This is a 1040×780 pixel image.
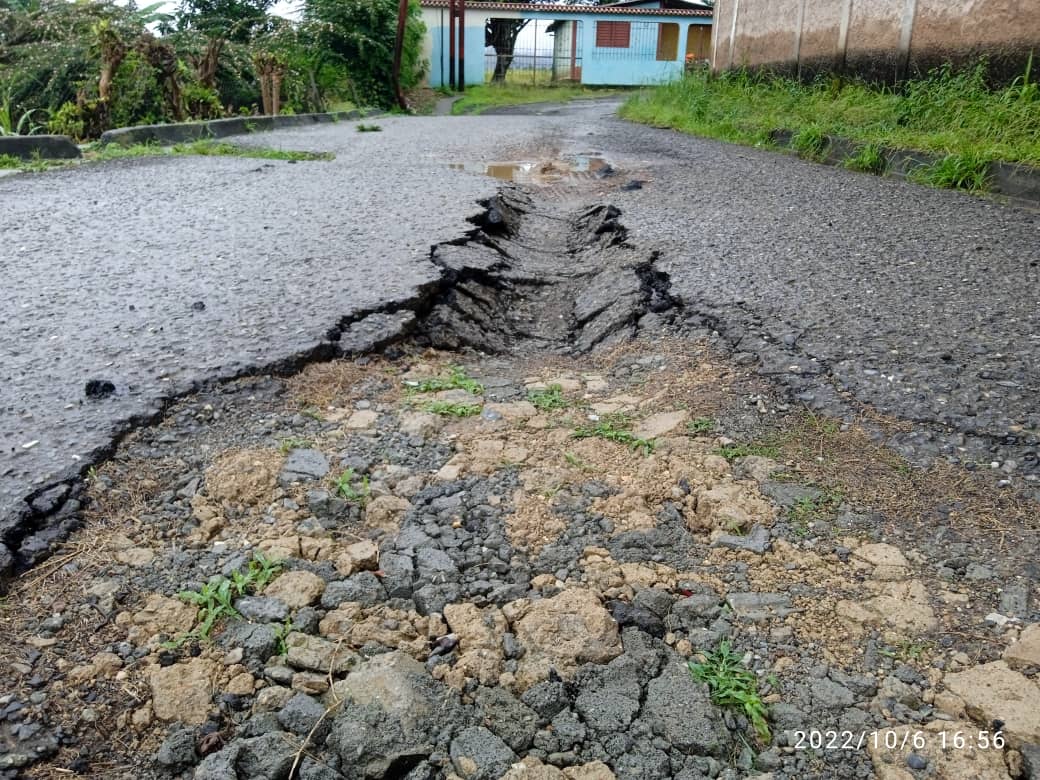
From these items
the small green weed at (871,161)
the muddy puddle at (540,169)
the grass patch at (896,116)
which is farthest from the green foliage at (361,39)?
the small green weed at (871,161)

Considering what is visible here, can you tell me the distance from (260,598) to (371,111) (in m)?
15.7

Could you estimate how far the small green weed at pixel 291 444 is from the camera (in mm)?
2094

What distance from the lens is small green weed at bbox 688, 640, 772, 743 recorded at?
4.35ft

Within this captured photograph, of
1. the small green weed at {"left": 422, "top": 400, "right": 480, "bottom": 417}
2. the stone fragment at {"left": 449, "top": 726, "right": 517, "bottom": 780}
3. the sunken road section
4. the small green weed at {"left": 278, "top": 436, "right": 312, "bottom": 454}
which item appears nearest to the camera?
the stone fragment at {"left": 449, "top": 726, "right": 517, "bottom": 780}

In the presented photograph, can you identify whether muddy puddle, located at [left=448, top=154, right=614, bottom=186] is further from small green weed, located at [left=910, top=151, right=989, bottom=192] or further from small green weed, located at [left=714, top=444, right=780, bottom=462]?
small green weed, located at [left=714, top=444, right=780, bottom=462]

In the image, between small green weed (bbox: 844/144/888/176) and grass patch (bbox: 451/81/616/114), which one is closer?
small green weed (bbox: 844/144/888/176)

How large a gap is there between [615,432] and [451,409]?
490 mm

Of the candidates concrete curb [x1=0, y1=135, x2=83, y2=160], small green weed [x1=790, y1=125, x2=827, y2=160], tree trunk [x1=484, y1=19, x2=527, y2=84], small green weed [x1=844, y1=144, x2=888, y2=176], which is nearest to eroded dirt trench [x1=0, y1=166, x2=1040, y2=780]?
small green weed [x1=844, y1=144, x2=888, y2=176]

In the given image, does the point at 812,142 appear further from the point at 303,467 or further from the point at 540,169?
the point at 303,467

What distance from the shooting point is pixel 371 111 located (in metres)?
15.9

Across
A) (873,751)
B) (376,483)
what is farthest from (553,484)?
(873,751)

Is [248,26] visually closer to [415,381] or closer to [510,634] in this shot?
[415,381]

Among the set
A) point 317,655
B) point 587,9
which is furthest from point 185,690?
point 587,9

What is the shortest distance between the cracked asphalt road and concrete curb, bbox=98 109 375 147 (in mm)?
1988
